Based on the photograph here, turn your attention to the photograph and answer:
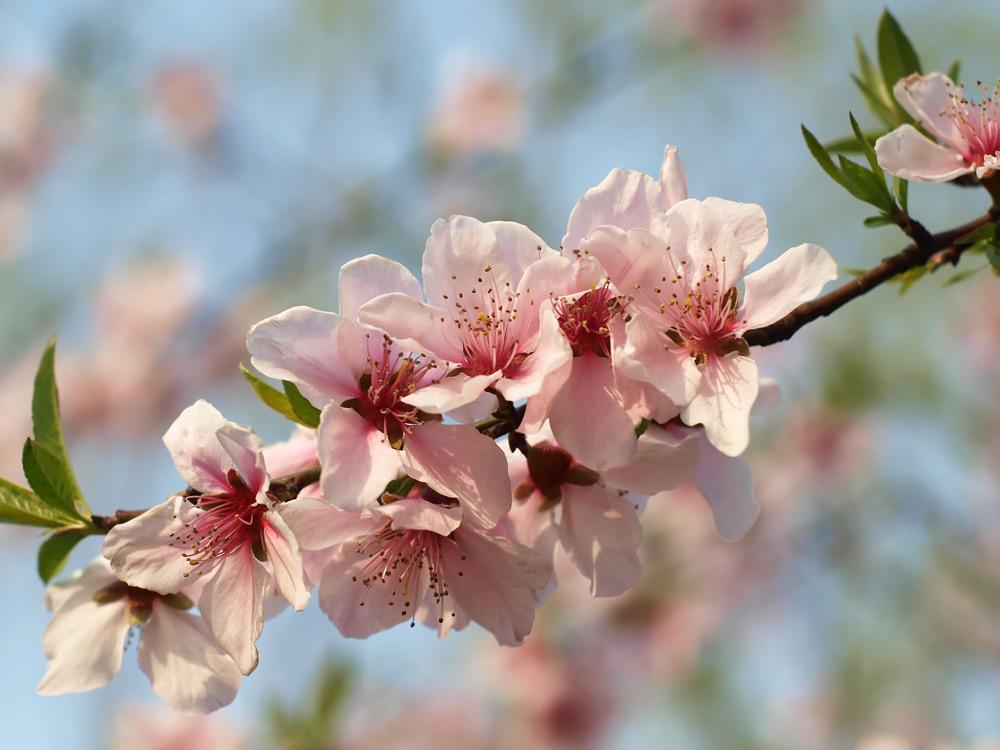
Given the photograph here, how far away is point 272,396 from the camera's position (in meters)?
1.17

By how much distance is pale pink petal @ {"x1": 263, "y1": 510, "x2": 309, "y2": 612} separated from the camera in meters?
1.02

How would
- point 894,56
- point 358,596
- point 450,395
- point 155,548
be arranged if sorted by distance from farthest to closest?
point 894,56 → point 358,596 → point 155,548 → point 450,395

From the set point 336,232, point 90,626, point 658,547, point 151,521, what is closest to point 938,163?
point 151,521

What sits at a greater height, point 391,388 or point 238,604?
point 391,388

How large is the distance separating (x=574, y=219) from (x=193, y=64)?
6.92 meters

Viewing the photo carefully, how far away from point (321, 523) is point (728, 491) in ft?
1.82

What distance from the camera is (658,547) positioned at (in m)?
4.04

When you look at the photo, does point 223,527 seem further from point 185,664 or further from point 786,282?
point 786,282

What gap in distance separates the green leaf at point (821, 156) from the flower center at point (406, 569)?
65 centimetres

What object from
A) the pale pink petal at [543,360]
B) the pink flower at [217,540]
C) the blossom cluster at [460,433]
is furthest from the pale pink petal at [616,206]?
the pink flower at [217,540]

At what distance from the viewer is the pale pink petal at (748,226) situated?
1121mm

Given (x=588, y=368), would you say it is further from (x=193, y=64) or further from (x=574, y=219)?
(x=193, y=64)

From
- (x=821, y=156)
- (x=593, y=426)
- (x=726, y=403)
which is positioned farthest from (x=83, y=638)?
(x=821, y=156)

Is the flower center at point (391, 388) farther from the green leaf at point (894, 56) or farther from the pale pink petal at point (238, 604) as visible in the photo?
the green leaf at point (894, 56)
